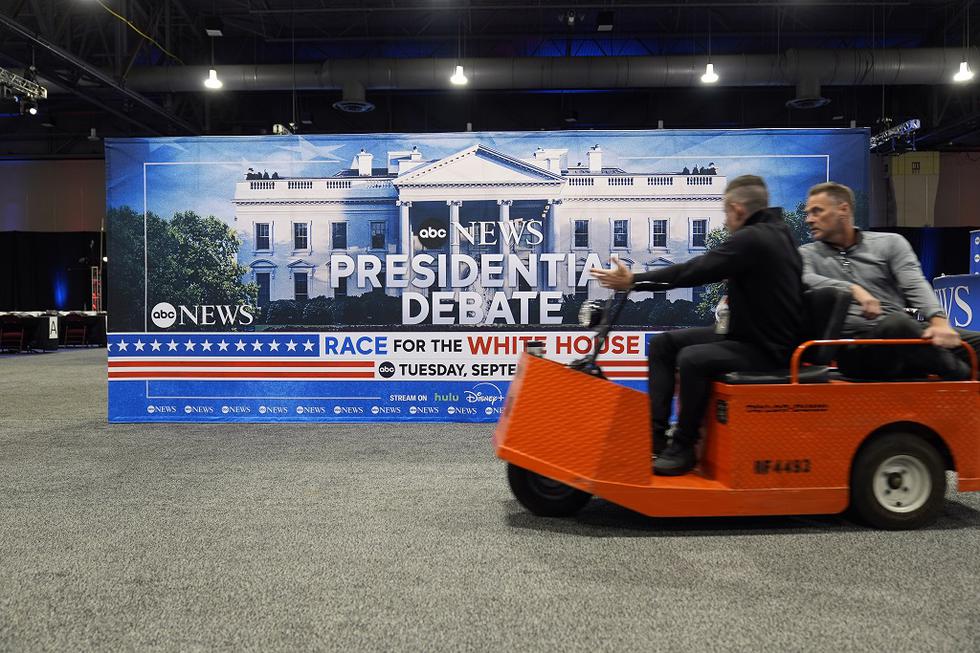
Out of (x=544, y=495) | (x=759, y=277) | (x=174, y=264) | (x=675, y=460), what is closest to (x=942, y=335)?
(x=759, y=277)

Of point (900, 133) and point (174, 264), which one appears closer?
point (174, 264)

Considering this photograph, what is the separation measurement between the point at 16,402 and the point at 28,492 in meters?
4.72

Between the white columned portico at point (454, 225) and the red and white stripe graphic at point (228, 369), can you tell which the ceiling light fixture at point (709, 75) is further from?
the red and white stripe graphic at point (228, 369)

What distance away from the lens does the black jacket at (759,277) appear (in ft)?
10.3

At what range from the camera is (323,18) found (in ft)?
51.5

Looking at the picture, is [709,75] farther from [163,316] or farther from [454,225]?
[163,316]

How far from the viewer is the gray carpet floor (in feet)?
7.27

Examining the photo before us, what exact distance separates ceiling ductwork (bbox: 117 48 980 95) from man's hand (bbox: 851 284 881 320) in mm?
12456

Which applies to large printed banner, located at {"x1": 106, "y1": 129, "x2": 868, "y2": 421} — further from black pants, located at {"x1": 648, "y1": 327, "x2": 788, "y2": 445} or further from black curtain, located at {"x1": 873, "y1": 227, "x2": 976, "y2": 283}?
black curtain, located at {"x1": 873, "y1": 227, "x2": 976, "y2": 283}

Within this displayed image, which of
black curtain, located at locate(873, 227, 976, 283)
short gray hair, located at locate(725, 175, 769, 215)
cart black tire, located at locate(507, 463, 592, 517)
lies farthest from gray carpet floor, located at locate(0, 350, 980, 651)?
black curtain, located at locate(873, 227, 976, 283)

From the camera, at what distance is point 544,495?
343cm

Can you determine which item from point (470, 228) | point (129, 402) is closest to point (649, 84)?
point (470, 228)

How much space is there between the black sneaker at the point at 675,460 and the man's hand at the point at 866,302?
1054 millimetres

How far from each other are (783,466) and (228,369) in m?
4.69
